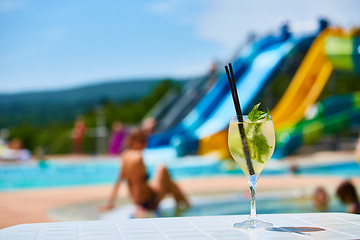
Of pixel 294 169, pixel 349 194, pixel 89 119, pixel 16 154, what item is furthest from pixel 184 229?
pixel 89 119

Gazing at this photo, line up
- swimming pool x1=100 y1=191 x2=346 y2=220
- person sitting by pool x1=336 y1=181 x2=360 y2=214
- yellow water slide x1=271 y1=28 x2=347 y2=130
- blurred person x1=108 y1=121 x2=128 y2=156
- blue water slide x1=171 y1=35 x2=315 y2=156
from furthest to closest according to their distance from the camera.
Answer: blurred person x1=108 y1=121 x2=128 y2=156
blue water slide x1=171 y1=35 x2=315 y2=156
yellow water slide x1=271 y1=28 x2=347 y2=130
swimming pool x1=100 y1=191 x2=346 y2=220
person sitting by pool x1=336 y1=181 x2=360 y2=214

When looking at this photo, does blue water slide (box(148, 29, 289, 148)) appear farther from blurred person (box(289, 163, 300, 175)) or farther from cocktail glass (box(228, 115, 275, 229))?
cocktail glass (box(228, 115, 275, 229))

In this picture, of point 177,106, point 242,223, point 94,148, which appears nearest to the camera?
point 242,223

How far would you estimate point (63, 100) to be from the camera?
31.4 meters

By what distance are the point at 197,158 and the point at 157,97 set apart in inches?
565

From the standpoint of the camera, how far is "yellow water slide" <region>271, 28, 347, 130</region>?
1080 centimetres

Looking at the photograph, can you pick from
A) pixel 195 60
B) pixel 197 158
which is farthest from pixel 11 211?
pixel 195 60

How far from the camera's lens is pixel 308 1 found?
74.6 ft

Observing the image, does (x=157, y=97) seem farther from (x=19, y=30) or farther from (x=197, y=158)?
(x=197, y=158)

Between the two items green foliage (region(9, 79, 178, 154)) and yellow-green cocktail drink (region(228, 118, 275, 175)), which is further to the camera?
green foliage (region(9, 79, 178, 154))

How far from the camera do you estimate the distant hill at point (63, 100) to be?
29.0m

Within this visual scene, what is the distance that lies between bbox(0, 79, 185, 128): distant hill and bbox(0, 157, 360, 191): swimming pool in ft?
58.9

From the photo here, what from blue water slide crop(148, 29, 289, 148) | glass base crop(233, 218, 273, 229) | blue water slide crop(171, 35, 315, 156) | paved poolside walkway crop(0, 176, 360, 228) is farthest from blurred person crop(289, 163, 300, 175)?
glass base crop(233, 218, 273, 229)

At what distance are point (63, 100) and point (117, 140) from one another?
1772 cm
